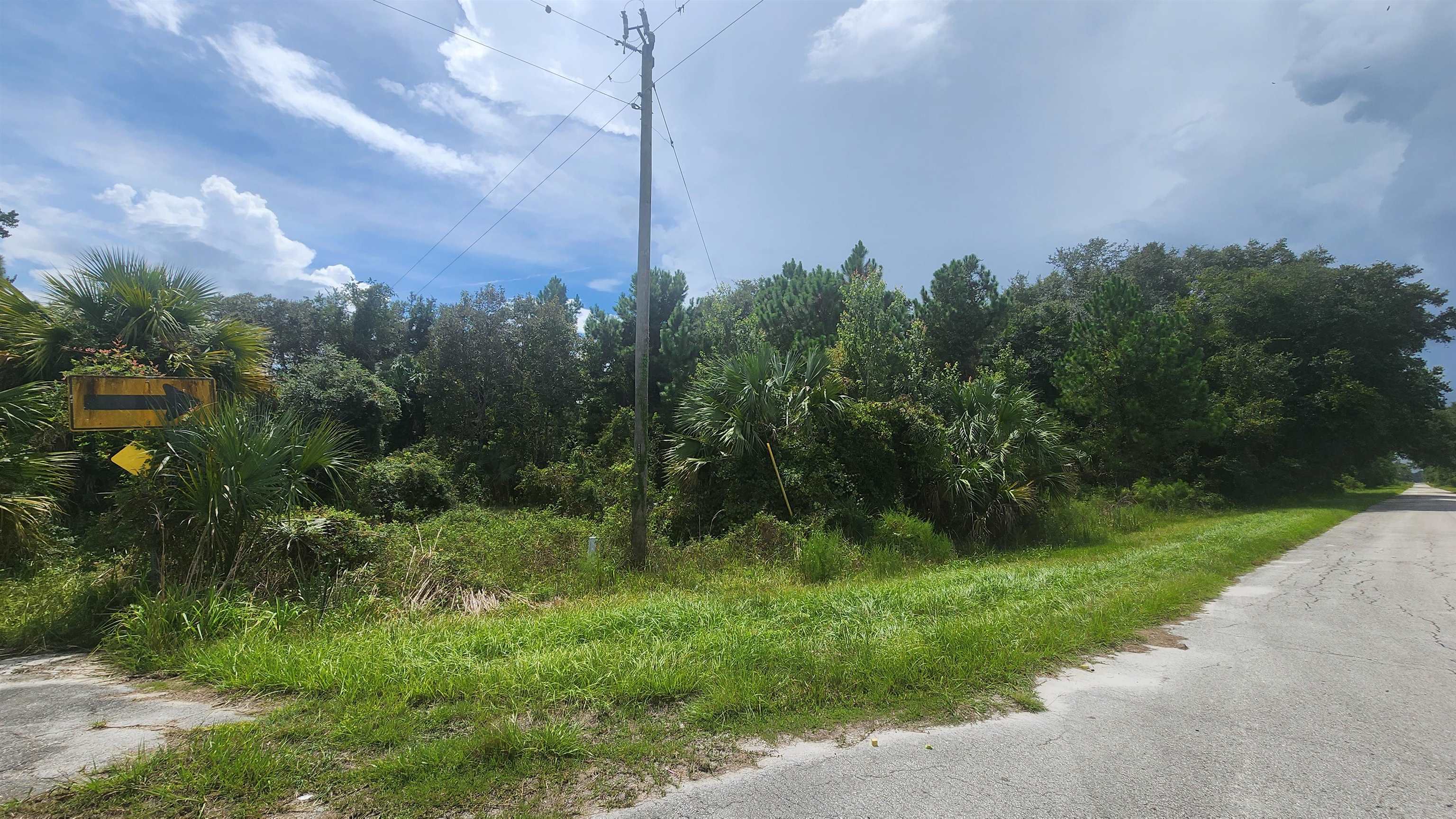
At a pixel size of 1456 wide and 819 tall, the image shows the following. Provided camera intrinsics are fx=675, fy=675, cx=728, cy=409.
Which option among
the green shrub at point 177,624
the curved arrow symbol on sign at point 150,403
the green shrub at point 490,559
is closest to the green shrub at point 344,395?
the green shrub at point 490,559

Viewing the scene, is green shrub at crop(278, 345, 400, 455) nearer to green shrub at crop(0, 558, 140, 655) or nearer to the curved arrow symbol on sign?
green shrub at crop(0, 558, 140, 655)

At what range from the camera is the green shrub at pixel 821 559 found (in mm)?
9617

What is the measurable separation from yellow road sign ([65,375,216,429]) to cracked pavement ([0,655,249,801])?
265cm

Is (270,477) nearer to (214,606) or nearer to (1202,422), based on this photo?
(214,606)

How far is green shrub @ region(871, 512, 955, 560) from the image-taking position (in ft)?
37.5

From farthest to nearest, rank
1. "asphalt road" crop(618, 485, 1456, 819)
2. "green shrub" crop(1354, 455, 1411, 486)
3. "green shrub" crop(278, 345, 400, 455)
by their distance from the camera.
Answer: "green shrub" crop(1354, 455, 1411, 486) → "green shrub" crop(278, 345, 400, 455) → "asphalt road" crop(618, 485, 1456, 819)

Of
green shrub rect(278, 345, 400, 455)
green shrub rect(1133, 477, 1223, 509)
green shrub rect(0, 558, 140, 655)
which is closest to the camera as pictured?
green shrub rect(0, 558, 140, 655)

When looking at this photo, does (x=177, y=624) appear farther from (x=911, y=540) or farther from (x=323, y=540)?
(x=911, y=540)

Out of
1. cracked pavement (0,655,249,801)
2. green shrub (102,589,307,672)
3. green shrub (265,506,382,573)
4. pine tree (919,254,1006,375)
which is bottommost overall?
cracked pavement (0,655,249,801)

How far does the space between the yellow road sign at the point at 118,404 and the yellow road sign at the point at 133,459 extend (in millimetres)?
373

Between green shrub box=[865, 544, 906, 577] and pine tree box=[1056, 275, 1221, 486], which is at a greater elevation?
pine tree box=[1056, 275, 1221, 486]

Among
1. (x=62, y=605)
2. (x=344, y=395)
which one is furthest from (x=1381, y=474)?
(x=62, y=605)

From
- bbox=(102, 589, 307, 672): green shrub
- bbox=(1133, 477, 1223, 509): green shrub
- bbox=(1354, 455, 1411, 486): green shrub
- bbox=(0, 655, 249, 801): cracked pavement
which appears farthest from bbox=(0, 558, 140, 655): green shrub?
bbox=(1354, 455, 1411, 486): green shrub

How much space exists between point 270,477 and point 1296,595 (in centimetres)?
1175
